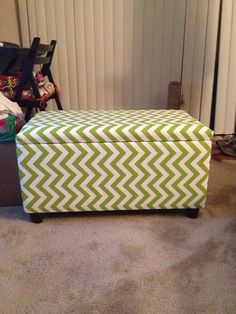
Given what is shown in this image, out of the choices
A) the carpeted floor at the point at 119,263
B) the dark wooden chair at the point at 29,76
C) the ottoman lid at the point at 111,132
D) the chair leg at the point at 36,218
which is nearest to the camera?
the carpeted floor at the point at 119,263

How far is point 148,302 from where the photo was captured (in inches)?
31.1

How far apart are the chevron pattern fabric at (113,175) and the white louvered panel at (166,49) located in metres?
1.36

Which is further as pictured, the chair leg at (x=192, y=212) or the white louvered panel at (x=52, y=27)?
the white louvered panel at (x=52, y=27)

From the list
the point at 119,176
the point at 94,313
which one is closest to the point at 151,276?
the point at 94,313

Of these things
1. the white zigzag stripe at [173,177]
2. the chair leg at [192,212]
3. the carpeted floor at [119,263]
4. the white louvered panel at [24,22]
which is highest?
the white louvered panel at [24,22]

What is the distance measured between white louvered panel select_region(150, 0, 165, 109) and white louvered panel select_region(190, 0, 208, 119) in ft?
0.84

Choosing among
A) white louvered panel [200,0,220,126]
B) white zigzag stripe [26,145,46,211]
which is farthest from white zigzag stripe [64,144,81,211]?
white louvered panel [200,0,220,126]

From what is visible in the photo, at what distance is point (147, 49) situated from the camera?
224cm

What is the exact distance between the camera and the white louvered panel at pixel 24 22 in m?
2.05

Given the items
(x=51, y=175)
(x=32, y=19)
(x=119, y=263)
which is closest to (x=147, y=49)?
(x=32, y=19)

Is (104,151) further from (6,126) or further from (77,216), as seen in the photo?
(6,126)

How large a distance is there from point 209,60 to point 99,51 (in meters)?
0.81

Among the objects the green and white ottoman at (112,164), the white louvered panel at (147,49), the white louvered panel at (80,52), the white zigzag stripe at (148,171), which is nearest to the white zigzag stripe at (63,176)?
the green and white ottoman at (112,164)

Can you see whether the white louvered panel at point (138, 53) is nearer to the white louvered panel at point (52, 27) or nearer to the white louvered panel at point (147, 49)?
the white louvered panel at point (147, 49)
